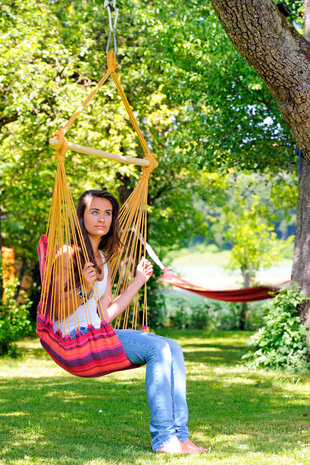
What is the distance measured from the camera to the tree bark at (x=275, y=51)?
2463 mm

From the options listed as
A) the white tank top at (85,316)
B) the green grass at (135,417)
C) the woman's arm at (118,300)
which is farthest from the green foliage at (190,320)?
the white tank top at (85,316)

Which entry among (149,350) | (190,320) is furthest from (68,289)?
(190,320)

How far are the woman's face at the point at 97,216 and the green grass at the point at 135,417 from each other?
0.85 metres

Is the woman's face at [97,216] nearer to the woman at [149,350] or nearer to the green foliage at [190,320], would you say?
the woman at [149,350]

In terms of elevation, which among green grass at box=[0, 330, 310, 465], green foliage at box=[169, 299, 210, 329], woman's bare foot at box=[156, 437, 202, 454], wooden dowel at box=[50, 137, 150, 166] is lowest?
green foliage at box=[169, 299, 210, 329]

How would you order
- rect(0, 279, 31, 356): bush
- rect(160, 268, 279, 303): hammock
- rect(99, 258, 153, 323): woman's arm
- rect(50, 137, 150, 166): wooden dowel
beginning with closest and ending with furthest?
rect(50, 137, 150, 166): wooden dowel → rect(99, 258, 153, 323): woman's arm → rect(0, 279, 31, 356): bush → rect(160, 268, 279, 303): hammock

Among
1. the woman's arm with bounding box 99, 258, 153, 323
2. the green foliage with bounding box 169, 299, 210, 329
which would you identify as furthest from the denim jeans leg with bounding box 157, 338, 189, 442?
the green foliage with bounding box 169, 299, 210, 329

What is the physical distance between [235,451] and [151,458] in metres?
0.37

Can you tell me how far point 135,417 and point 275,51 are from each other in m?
1.86

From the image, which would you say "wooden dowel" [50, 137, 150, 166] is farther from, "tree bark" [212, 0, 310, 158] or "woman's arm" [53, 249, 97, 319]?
"tree bark" [212, 0, 310, 158]

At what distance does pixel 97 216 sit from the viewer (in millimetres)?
2639

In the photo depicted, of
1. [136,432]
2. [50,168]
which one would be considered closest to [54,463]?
[136,432]

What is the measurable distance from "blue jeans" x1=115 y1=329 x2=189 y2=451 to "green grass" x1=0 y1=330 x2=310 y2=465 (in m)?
0.10

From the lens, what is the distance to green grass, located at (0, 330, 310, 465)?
238 cm
